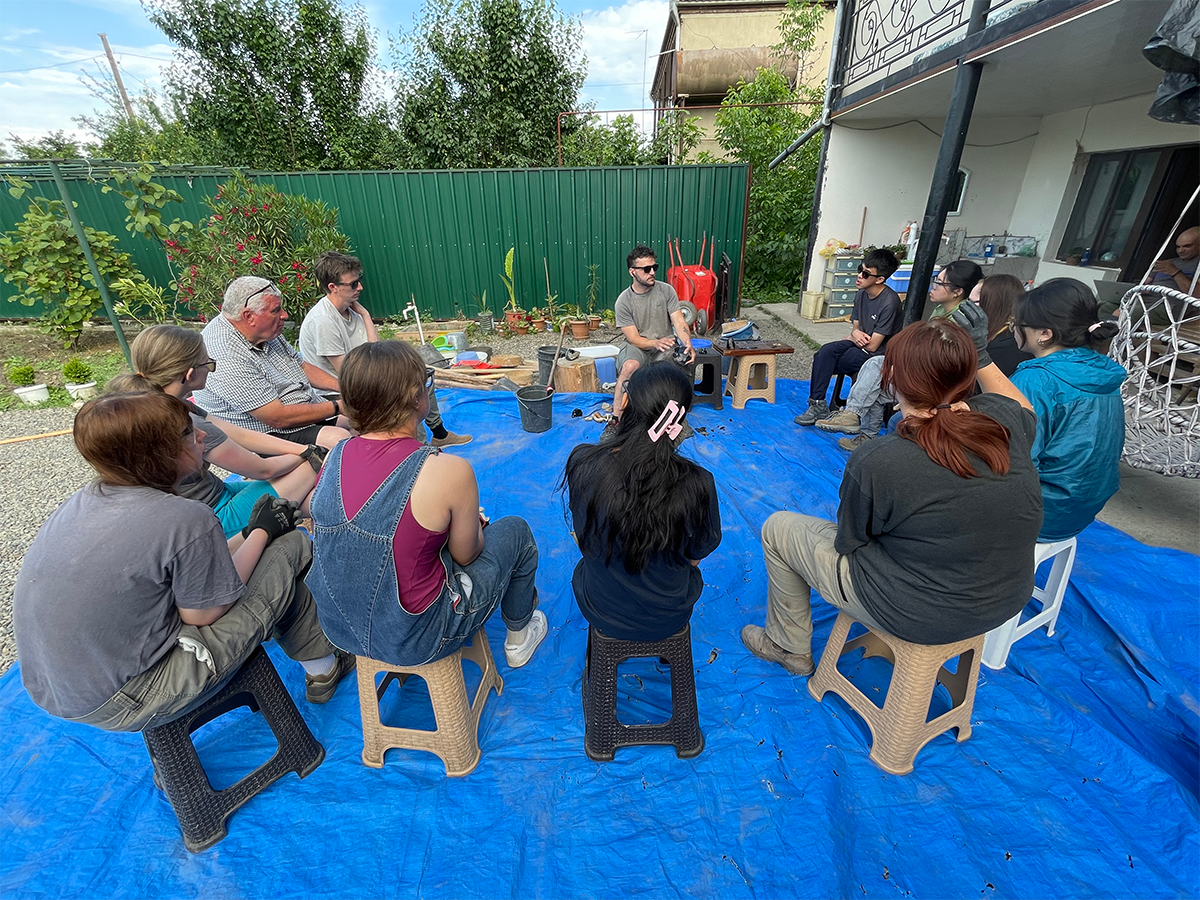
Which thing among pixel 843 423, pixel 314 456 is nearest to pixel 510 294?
pixel 843 423

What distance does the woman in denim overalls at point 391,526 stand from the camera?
4.62 ft

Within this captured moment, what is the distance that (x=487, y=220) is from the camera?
8242 millimetres

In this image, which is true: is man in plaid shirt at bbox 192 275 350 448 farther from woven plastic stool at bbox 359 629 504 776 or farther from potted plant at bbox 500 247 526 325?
potted plant at bbox 500 247 526 325

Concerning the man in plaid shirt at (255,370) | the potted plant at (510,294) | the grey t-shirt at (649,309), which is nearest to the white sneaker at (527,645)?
the man in plaid shirt at (255,370)

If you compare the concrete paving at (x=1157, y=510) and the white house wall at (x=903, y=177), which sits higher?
the white house wall at (x=903, y=177)

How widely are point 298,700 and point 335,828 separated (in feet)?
1.94

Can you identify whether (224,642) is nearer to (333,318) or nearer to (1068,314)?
(333,318)

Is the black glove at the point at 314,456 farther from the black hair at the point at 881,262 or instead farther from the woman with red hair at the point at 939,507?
the black hair at the point at 881,262

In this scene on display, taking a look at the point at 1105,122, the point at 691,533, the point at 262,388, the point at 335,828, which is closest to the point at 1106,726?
the point at 691,533

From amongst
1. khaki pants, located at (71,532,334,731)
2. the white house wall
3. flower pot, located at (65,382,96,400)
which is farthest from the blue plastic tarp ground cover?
the white house wall

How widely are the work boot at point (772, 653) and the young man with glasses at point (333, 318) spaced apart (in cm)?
277

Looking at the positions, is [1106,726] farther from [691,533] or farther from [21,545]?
[21,545]

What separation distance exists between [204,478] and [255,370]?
0.67 metres

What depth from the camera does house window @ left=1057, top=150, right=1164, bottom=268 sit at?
225 inches
